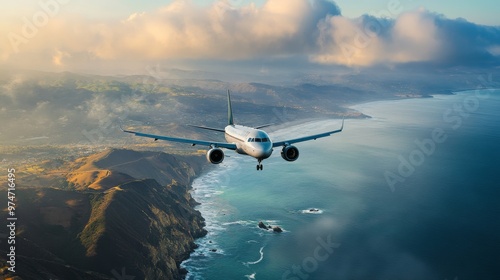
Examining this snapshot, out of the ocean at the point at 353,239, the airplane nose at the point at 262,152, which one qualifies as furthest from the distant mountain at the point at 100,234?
the airplane nose at the point at 262,152

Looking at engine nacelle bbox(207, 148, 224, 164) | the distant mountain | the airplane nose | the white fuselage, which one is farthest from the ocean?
the airplane nose

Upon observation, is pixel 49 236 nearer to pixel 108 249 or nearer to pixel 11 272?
pixel 108 249

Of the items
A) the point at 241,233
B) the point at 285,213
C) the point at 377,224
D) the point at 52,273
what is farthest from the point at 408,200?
the point at 52,273

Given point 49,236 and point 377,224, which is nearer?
point 49,236

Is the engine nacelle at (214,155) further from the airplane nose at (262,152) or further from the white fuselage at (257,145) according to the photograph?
the airplane nose at (262,152)

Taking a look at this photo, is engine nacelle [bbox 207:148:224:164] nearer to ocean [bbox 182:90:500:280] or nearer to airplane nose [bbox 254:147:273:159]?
airplane nose [bbox 254:147:273:159]

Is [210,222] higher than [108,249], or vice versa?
[108,249]

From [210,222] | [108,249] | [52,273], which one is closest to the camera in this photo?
[52,273]

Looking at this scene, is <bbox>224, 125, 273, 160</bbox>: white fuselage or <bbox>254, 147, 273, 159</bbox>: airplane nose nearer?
<bbox>254, 147, 273, 159</bbox>: airplane nose
